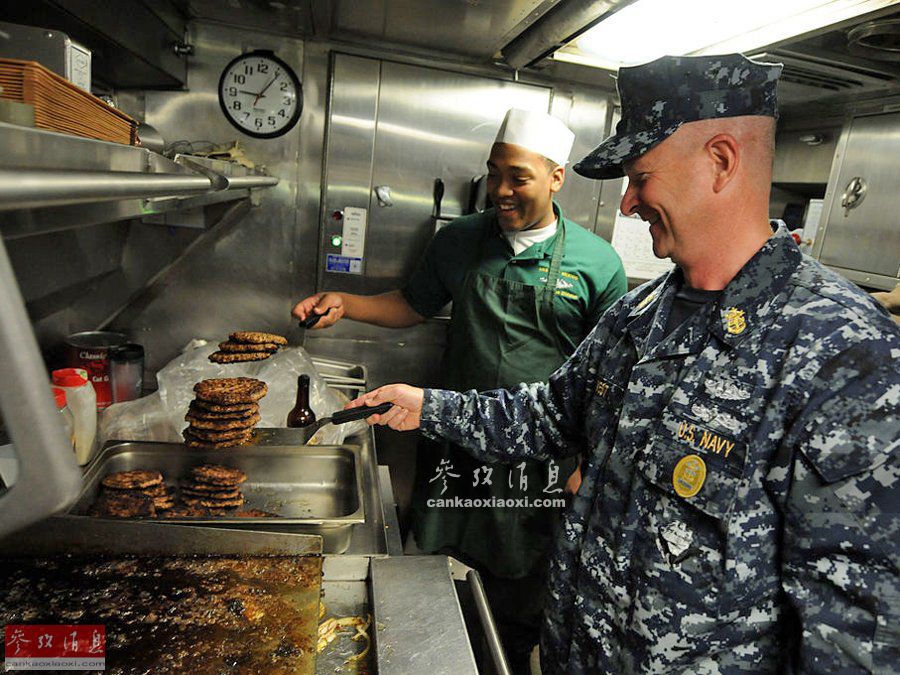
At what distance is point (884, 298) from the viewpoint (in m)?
2.57

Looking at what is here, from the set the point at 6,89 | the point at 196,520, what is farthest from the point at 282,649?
the point at 6,89

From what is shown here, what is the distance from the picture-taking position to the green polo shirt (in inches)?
98.3

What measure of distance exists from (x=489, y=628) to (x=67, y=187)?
1.21 metres

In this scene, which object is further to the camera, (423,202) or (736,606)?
(423,202)

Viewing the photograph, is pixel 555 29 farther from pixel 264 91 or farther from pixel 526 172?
pixel 264 91

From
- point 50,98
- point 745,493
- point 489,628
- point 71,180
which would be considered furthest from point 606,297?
point 71,180

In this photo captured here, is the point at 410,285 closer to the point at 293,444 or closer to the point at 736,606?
the point at 293,444

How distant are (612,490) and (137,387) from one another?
199 centimetres

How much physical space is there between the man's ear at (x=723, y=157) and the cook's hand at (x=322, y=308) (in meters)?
1.74

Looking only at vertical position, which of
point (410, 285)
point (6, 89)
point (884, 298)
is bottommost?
point (410, 285)

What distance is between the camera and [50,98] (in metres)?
0.81

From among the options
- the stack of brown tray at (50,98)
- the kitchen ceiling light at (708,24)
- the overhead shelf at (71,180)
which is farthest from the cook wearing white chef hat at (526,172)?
the stack of brown tray at (50,98)

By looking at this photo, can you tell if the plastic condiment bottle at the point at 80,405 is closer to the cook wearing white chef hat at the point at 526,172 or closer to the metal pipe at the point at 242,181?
the metal pipe at the point at 242,181

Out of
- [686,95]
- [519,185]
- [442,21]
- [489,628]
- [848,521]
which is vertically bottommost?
[489,628]
